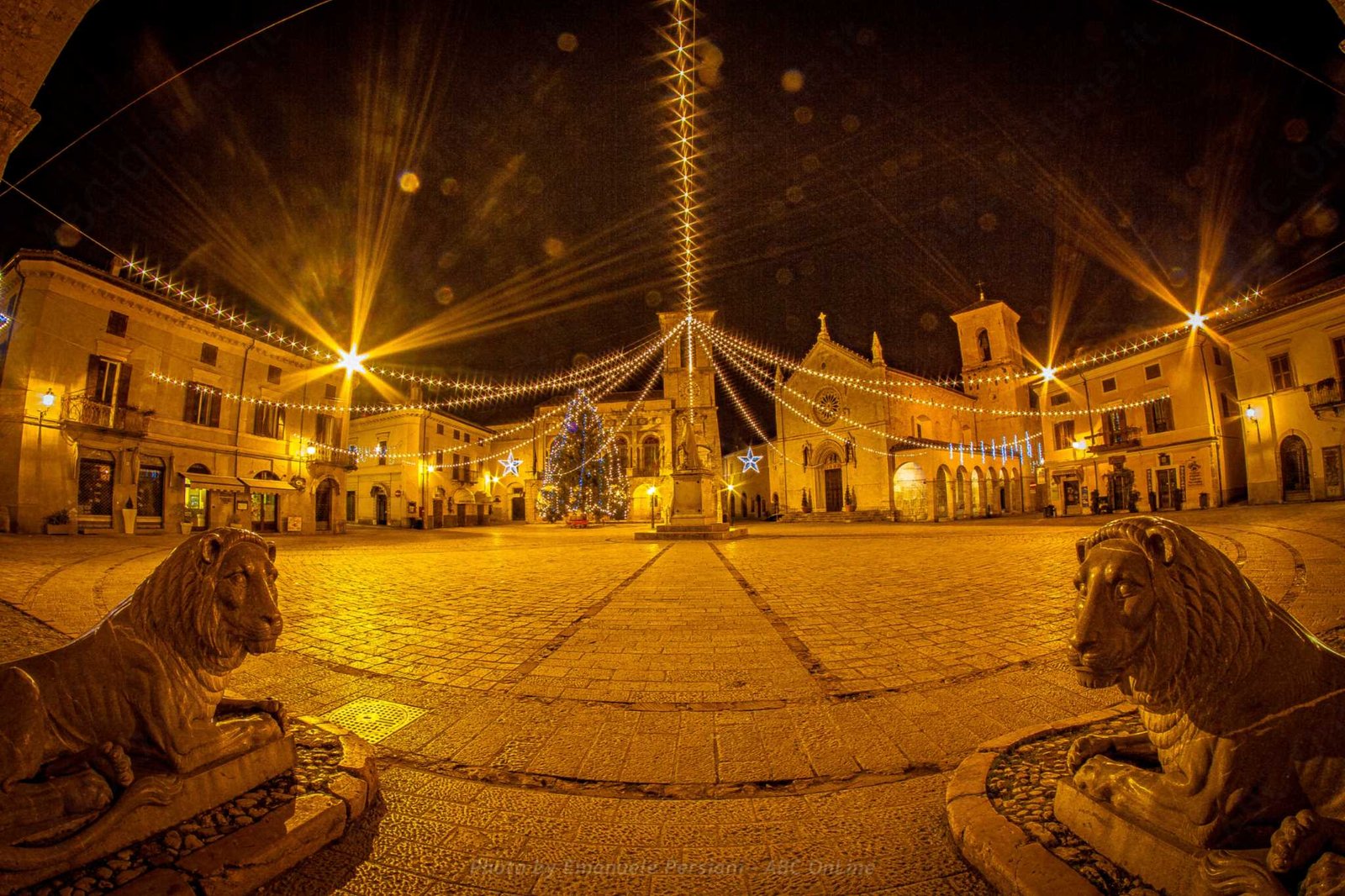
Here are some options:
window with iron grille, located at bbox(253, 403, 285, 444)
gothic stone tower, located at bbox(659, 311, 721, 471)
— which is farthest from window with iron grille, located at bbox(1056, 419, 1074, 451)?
window with iron grille, located at bbox(253, 403, 285, 444)

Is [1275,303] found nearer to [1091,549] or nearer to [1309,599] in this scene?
[1309,599]

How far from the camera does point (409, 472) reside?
113ft

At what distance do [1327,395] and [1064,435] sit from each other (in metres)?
11.8

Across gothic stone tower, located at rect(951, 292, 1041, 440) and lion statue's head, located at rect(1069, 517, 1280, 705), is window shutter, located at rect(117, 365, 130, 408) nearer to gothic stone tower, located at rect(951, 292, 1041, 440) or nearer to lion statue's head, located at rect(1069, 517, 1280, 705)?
lion statue's head, located at rect(1069, 517, 1280, 705)

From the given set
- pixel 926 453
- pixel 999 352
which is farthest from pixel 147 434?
pixel 999 352

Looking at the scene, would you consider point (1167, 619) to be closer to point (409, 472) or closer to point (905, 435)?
point (905, 435)

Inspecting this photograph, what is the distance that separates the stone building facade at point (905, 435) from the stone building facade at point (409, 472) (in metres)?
23.5

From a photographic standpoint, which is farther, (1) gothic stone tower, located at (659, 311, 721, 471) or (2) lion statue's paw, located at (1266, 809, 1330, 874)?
(1) gothic stone tower, located at (659, 311, 721, 471)

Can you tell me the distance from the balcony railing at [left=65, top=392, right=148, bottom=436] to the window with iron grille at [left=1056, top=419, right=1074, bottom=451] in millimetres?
39835

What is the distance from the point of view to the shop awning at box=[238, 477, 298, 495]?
20.8 meters

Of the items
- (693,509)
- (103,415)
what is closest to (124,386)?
(103,415)

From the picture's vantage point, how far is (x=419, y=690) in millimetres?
3211

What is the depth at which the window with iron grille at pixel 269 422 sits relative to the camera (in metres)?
21.9

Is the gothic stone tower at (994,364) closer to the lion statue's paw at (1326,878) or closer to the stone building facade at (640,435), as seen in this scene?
the stone building facade at (640,435)
